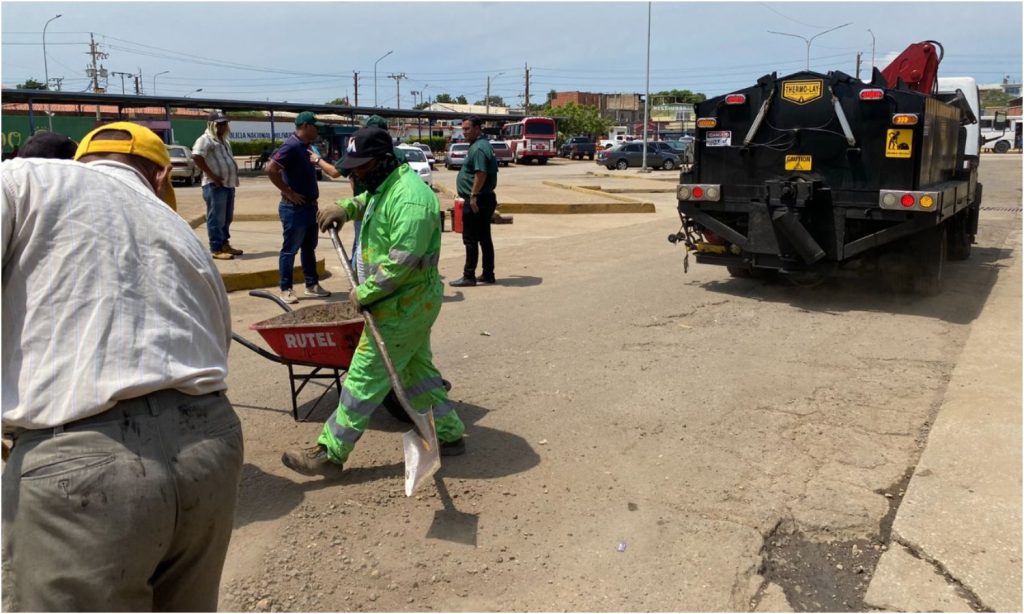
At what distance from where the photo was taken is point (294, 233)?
7.94 metres

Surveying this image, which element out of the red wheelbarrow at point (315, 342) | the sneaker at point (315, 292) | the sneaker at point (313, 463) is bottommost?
the sneaker at point (313, 463)

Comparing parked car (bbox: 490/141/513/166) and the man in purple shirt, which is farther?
parked car (bbox: 490/141/513/166)

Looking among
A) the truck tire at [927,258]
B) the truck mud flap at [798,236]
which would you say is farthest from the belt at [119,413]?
Result: the truck tire at [927,258]

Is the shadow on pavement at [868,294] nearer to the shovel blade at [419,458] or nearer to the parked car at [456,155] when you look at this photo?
the shovel blade at [419,458]

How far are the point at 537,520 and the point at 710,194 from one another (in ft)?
18.0

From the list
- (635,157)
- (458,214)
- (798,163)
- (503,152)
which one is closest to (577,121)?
(503,152)

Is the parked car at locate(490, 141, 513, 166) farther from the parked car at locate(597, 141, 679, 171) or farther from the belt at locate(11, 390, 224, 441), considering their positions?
the belt at locate(11, 390, 224, 441)

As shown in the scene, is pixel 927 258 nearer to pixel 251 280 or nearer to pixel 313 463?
pixel 313 463

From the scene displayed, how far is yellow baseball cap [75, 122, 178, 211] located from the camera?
6.94ft

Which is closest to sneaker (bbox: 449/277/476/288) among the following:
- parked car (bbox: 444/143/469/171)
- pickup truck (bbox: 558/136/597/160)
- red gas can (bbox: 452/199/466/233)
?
red gas can (bbox: 452/199/466/233)

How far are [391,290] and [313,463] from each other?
0.93 meters

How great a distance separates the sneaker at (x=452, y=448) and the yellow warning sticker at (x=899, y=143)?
517 centimetres

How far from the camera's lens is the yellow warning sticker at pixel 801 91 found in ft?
25.6

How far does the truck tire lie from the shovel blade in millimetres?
6414
